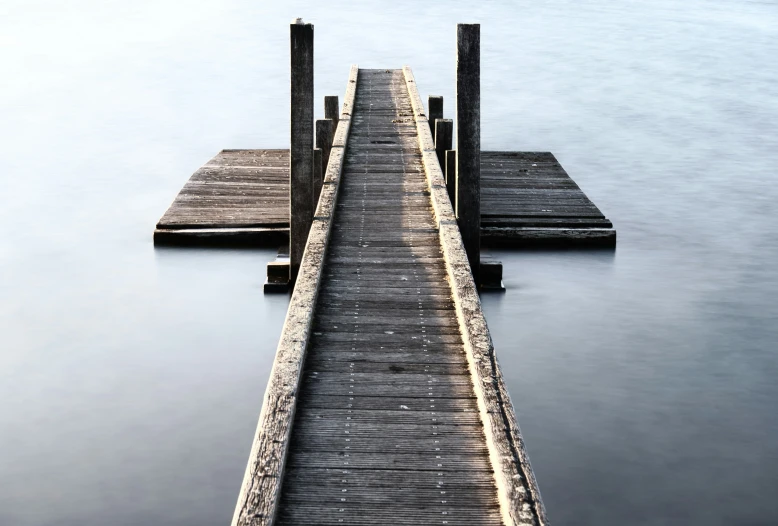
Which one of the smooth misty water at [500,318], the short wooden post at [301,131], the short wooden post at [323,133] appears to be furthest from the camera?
the short wooden post at [323,133]

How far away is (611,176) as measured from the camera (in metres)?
15.7

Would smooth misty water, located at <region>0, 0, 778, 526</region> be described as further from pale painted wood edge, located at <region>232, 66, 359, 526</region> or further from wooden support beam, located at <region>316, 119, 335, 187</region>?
pale painted wood edge, located at <region>232, 66, 359, 526</region>

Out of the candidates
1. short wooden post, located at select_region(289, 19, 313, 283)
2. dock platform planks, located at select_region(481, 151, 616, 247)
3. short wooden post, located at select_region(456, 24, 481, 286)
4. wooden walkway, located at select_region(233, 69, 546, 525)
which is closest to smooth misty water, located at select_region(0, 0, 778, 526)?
dock platform planks, located at select_region(481, 151, 616, 247)

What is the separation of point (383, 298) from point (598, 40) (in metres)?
28.4

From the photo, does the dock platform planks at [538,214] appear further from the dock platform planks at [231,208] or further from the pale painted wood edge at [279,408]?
the pale painted wood edge at [279,408]

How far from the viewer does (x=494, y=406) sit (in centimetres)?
448

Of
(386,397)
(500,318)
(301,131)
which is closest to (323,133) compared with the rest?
(301,131)

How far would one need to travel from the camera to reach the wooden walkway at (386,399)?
4.00 meters

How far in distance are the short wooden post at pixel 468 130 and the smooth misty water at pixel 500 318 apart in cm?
121

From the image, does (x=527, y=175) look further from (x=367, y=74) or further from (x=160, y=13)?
(x=160, y=13)

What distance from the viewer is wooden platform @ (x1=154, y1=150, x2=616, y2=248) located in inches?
399

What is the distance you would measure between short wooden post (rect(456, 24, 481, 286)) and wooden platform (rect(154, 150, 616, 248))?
6.50 ft

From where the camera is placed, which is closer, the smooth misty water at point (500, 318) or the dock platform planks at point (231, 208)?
the smooth misty water at point (500, 318)

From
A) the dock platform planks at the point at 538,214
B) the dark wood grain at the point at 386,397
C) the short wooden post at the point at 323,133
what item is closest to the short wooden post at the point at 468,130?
the dark wood grain at the point at 386,397
